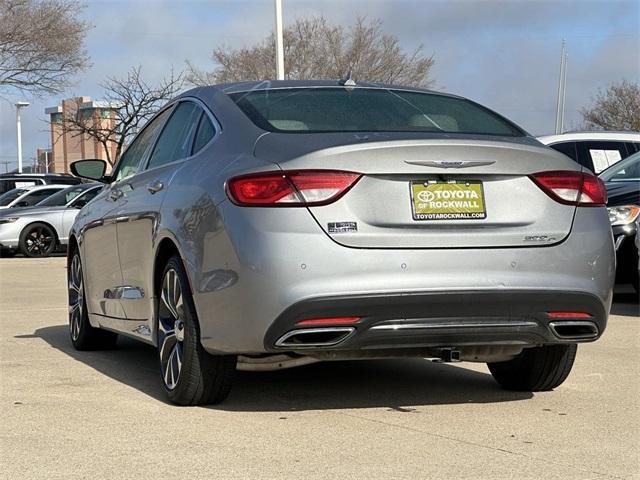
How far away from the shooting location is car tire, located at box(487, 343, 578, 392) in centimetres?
602

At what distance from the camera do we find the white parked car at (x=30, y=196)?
24922 mm

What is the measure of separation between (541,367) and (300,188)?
5.99 ft

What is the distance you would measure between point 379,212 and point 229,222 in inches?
25.8

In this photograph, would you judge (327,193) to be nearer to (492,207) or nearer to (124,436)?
(492,207)

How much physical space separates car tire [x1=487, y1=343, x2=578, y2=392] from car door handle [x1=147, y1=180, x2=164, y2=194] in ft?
6.77

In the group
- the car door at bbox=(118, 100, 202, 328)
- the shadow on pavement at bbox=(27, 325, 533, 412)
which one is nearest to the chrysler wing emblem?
the shadow on pavement at bbox=(27, 325, 533, 412)

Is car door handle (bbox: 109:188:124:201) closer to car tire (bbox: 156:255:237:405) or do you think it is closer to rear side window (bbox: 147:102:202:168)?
rear side window (bbox: 147:102:202:168)

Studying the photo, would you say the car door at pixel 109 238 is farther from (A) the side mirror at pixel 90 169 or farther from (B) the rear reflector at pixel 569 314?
(B) the rear reflector at pixel 569 314

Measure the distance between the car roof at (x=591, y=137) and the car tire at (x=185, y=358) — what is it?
30.0 ft

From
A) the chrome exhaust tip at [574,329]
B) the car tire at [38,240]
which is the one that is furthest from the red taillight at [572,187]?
the car tire at [38,240]

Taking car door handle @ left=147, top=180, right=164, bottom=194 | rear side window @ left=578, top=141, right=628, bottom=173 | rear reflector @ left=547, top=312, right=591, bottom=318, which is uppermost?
rear side window @ left=578, top=141, right=628, bottom=173

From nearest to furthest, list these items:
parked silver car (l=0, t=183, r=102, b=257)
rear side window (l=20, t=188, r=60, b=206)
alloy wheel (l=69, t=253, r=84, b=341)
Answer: alloy wheel (l=69, t=253, r=84, b=341) < parked silver car (l=0, t=183, r=102, b=257) < rear side window (l=20, t=188, r=60, b=206)

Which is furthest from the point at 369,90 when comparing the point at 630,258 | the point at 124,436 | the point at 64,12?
the point at 64,12

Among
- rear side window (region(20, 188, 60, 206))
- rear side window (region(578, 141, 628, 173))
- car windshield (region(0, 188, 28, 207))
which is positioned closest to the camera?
rear side window (region(578, 141, 628, 173))
